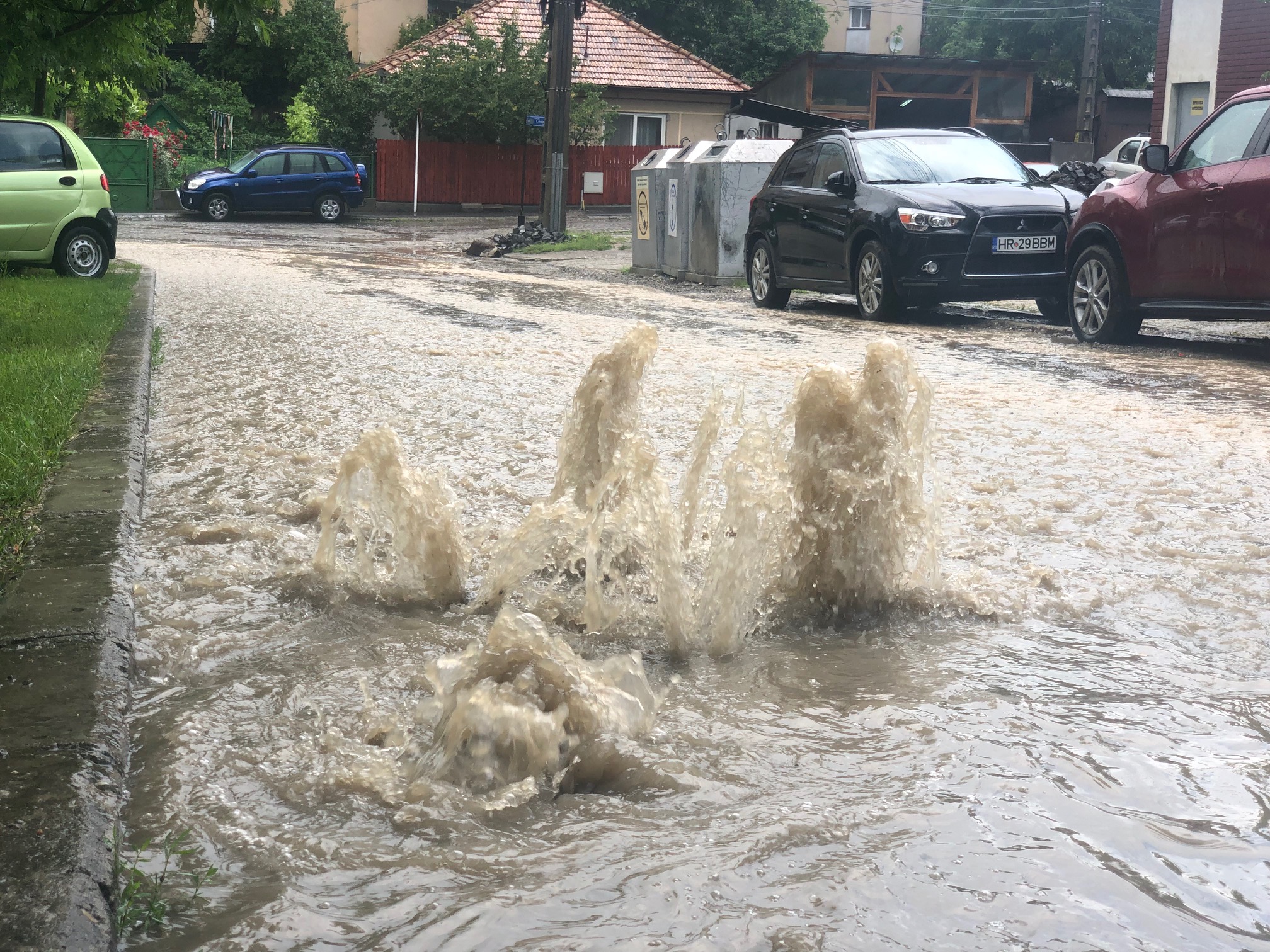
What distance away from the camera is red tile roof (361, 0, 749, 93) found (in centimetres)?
4300

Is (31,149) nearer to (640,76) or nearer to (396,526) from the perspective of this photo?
(396,526)

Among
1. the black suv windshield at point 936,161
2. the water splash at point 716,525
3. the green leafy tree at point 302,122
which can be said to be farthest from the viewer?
the green leafy tree at point 302,122

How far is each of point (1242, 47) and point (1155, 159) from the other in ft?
73.0

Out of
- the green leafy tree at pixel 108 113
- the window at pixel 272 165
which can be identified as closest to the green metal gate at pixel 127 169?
the green leafy tree at pixel 108 113

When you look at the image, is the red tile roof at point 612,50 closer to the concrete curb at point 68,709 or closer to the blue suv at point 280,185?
the blue suv at point 280,185

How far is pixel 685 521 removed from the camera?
416 cm

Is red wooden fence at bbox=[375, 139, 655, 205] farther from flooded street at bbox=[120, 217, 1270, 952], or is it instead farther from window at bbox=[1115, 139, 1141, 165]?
flooded street at bbox=[120, 217, 1270, 952]

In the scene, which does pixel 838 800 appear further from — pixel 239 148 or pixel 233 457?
pixel 239 148

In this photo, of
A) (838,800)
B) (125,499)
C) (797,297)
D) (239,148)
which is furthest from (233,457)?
(239,148)

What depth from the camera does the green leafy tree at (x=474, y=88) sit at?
38.4 meters

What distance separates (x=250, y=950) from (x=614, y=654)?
1.56 m

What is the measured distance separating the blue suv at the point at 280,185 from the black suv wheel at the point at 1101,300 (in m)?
26.8

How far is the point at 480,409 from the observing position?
289 inches

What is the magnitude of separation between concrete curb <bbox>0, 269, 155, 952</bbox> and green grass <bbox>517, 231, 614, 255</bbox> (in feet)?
65.7
